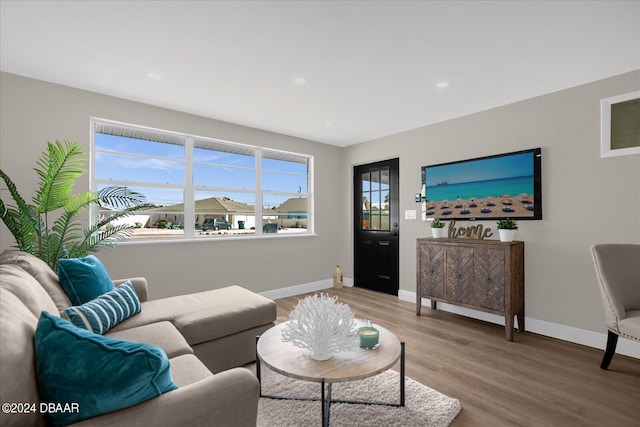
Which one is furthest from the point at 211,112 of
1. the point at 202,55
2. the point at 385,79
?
the point at 385,79

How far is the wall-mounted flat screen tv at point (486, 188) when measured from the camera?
3049mm

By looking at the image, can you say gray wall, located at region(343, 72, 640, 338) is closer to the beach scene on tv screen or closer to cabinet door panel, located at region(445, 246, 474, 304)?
the beach scene on tv screen

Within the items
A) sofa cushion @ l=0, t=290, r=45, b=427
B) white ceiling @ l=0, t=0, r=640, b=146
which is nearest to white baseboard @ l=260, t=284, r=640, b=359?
white ceiling @ l=0, t=0, r=640, b=146

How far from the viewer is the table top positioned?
4.59 feet

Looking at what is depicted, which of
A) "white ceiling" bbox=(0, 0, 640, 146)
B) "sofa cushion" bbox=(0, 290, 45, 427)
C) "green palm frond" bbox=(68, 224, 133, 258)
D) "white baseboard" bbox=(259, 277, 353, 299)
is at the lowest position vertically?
"white baseboard" bbox=(259, 277, 353, 299)

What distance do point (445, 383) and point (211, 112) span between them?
3.61 metres

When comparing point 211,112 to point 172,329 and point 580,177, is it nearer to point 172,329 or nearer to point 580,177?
point 172,329

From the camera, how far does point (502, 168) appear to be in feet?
10.6

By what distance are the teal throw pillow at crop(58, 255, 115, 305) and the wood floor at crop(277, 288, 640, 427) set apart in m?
2.28

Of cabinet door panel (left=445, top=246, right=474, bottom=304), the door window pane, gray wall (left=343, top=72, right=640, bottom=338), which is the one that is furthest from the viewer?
the door window pane

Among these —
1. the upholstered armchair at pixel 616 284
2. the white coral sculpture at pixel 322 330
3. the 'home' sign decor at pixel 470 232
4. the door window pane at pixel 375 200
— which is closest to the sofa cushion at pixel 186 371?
the white coral sculpture at pixel 322 330

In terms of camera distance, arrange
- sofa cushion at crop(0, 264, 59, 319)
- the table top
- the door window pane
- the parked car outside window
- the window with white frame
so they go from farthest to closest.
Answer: the door window pane → the parked car outside window → the window with white frame → the table top → sofa cushion at crop(0, 264, 59, 319)

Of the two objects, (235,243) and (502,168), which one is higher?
(502,168)

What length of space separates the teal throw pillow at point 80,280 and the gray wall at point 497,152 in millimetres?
1199
